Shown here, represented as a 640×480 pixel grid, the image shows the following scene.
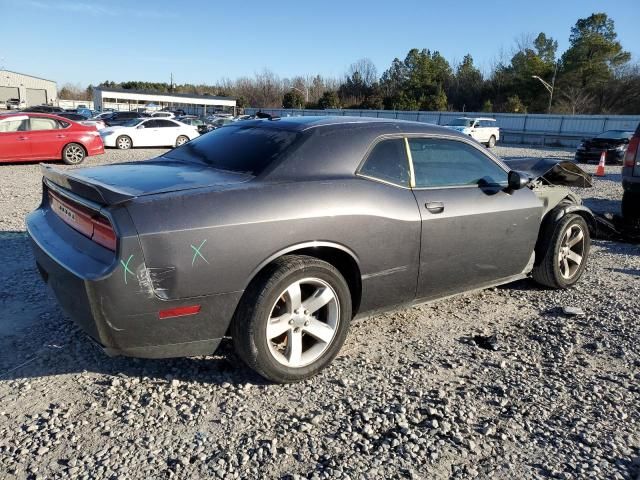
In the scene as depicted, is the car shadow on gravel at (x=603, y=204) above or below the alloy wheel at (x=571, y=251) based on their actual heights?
below

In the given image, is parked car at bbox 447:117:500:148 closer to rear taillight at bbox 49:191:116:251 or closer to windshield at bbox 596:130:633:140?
windshield at bbox 596:130:633:140

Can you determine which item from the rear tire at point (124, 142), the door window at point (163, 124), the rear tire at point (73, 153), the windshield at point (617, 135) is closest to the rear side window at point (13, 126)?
the rear tire at point (73, 153)

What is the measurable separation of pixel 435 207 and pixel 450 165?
520mm

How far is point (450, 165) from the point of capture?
153 inches

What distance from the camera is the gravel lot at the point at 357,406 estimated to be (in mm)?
2350

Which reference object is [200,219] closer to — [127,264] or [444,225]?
[127,264]

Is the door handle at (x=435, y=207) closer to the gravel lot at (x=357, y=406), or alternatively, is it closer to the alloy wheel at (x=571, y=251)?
the gravel lot at (x=357, y=406)

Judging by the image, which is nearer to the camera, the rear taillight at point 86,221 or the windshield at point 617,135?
the rear taillight at point 86,221

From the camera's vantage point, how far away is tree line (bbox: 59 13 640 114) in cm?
5206

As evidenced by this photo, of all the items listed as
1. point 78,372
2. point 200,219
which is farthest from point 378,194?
point 78,372

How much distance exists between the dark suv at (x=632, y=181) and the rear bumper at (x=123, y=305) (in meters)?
6.43

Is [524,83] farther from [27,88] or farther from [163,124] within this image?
[27,88]

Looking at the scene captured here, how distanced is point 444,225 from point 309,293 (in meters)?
1.15

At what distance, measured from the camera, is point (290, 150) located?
3.20 metres
